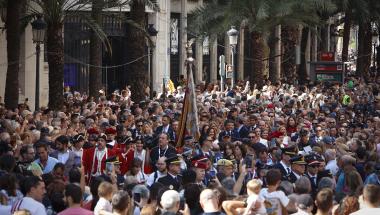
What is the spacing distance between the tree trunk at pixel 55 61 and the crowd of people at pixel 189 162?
0.46 meters

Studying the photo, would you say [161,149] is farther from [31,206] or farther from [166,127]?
[31,206]

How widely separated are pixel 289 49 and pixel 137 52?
15638 millimetres

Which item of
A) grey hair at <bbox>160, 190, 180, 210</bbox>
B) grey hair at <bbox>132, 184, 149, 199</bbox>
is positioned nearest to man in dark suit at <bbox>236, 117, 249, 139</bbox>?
grey hair at <bbox>132, 184, 149, 199</bbox>

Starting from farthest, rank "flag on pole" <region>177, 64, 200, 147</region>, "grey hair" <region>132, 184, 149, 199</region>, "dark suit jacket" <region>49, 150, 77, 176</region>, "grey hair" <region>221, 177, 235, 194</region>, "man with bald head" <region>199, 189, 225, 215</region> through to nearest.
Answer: "flag on pole" <region>177, 64, 200, 147</region> → "dark suit jacket" <region>49, 150, 77, 176</region> → "grey hair" <region>221, 177, 235, 194</region> → "grey hair" <region>132, 184, 149, 199</region> → "man with bald head" <region>199, 189, 225, 215</region>

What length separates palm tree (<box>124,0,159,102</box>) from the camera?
29.0 metres

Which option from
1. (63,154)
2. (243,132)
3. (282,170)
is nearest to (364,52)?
(243,132)

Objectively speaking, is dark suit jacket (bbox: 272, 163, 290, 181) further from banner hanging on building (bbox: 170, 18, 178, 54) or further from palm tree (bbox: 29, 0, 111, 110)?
banner hanging on building (bbox: 170, 18, 178, 54)

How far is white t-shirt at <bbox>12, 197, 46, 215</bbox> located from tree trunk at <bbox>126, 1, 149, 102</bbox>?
18.5 m

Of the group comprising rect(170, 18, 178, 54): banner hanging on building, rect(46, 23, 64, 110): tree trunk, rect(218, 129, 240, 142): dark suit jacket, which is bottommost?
rect(218, 129, 240, 142): dark suit jacket

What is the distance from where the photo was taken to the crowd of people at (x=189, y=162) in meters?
10.5

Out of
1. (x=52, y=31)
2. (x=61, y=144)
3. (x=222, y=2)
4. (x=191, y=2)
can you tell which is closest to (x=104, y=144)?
(x=61, y=144)

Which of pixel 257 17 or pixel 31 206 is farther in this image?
pixel 257 17

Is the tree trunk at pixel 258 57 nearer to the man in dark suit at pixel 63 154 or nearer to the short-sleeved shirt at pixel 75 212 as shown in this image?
the man in dark suit at pixel 63 154

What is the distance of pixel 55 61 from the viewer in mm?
26906
